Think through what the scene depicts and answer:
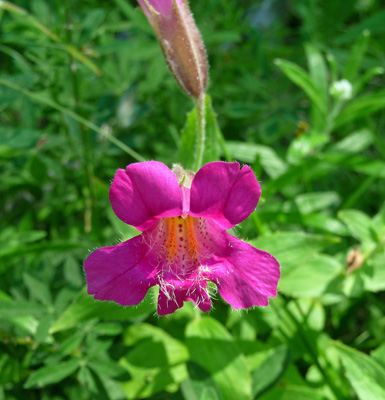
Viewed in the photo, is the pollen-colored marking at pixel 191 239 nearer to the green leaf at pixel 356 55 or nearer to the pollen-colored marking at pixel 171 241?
the pollen-colored marking at pixel 171 241

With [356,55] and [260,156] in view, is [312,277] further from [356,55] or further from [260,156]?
[356,55]

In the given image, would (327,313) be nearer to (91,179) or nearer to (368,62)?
(91,179)

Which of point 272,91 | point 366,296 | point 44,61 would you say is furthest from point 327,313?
point 44,61

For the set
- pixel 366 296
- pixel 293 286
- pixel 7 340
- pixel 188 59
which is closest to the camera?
pixel 188 59

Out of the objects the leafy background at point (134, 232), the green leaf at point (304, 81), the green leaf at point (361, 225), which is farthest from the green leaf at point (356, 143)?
the green leaf at point (361, 225)

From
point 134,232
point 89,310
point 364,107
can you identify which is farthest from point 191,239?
point 364,107

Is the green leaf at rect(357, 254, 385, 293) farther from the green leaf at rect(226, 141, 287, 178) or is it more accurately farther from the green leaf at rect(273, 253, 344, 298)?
the green leaf at rect(226, 141, 287, 178)

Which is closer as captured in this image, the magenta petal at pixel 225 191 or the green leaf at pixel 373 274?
the magenta petal at pixel 225 191

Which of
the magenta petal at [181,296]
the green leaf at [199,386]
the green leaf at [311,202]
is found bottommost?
Result: the green leaf at [199,386]
